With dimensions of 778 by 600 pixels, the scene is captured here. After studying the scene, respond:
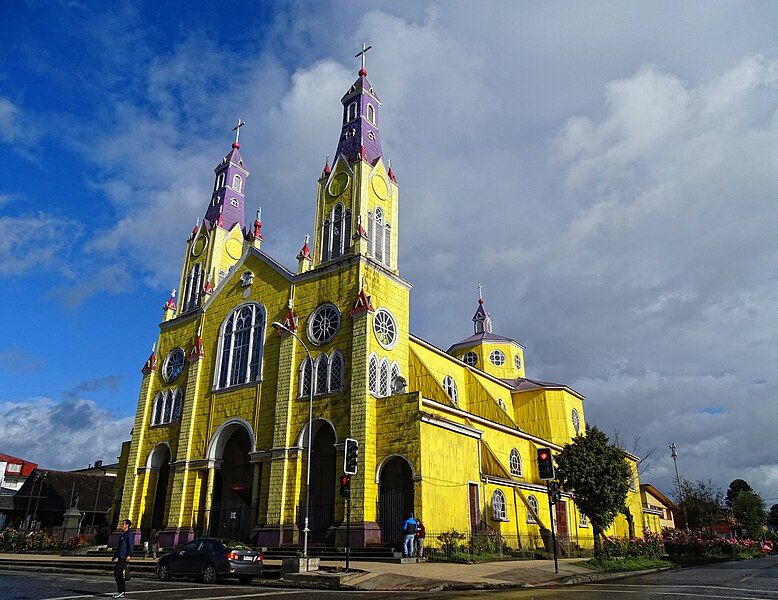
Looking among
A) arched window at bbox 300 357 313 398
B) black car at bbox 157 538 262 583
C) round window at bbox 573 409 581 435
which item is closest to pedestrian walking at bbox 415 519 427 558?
black car at bbox 157 538 262 583

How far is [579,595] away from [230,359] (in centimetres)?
2428

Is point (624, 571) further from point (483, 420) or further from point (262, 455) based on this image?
point (262, 455)

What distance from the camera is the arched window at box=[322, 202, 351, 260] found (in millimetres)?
30812

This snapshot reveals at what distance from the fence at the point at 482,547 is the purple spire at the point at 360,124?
1974 cm

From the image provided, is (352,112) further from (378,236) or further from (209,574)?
(209,574)

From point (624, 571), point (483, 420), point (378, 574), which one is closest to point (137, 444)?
point (483, 420)

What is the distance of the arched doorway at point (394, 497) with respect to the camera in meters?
24.3

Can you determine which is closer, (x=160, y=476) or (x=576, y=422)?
(x=160, y=476)

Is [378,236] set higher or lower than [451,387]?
higher

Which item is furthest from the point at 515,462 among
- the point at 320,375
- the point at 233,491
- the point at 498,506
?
the point at 233,491

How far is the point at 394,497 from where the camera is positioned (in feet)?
81.0

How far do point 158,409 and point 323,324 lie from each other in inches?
542

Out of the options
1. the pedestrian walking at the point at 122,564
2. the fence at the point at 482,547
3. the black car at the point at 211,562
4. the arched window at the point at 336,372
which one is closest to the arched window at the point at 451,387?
the fence at the point at 482,547

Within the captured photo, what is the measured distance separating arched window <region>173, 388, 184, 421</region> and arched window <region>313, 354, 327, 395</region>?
1095 centimetres
